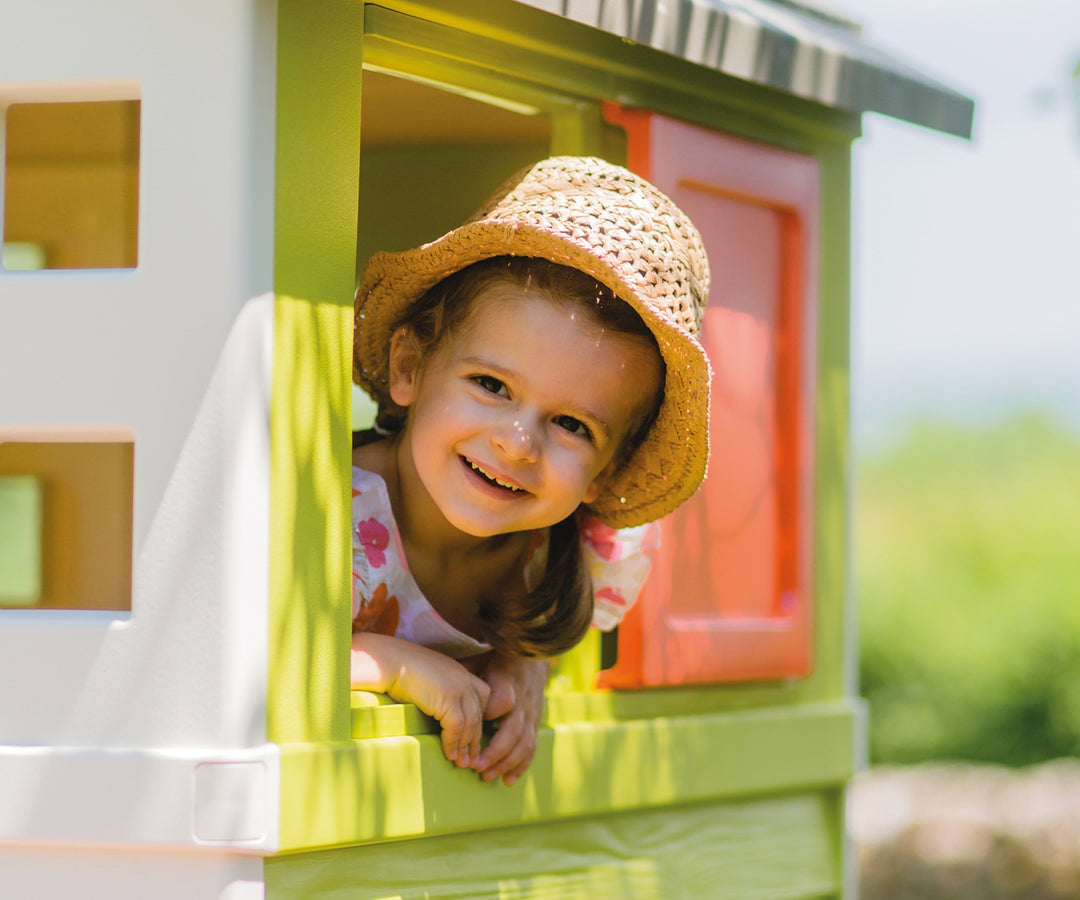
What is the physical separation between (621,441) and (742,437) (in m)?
0.60

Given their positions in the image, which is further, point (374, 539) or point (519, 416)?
point (374, 539)

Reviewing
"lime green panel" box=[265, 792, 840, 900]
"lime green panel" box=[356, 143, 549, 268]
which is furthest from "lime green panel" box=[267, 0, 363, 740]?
"lime green panel" box=[356, 143, 549, 268]

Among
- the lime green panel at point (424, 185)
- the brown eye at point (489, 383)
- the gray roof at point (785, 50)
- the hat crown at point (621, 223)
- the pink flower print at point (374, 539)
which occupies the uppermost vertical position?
the gray roof at point (785, 50)

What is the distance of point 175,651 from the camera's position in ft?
7.25

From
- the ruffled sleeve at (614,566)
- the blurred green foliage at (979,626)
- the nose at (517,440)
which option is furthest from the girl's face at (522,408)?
the blurred green foliage at (979,626)

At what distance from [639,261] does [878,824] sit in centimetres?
795

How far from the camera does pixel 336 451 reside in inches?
92.7

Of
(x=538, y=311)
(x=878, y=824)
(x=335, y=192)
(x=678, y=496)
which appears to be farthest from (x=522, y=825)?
(x=878, y=824)

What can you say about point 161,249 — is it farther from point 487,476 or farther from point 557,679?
point 557,679

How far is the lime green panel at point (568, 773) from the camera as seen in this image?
7.39 ft

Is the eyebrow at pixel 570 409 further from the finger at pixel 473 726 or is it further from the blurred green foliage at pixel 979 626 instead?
the blurred green foliage at pixel 979 626

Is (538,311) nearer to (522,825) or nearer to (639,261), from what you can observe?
(639,261)

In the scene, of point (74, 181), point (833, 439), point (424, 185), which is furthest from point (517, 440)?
point (74, 181)

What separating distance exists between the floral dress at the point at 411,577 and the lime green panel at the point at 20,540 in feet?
4.31
